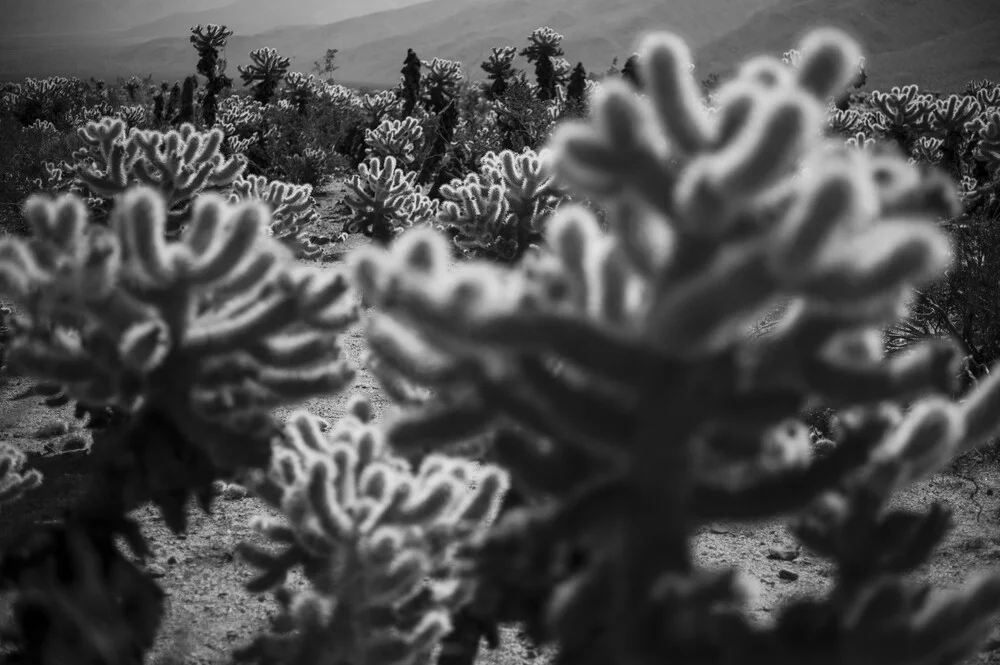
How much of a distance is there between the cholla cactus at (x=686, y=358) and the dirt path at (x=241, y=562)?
1912 mm

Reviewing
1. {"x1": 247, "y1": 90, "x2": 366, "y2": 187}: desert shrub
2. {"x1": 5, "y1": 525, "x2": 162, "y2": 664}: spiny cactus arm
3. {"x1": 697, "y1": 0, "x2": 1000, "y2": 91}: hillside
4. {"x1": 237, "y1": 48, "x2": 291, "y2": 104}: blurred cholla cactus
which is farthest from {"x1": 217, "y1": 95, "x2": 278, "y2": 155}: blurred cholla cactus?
{"x1": 697, "y1": 0, "x2": 1000, "y2": 91}: hillside

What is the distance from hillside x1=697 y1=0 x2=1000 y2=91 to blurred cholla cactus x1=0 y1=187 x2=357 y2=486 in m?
42.5

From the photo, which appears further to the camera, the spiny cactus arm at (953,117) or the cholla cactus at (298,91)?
the cholla cactus at (298,91)

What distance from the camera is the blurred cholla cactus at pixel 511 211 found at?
514cm

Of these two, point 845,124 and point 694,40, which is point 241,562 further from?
point 694,40

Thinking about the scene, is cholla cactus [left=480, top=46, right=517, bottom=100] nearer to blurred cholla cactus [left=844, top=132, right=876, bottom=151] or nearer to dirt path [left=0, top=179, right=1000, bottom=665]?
blurred cholla cactus [left=844, top=132, right=876, bottom=151]

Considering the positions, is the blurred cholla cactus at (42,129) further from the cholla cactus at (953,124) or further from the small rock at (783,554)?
the small rock at (783,554)

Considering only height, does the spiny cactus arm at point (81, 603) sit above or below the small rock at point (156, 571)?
above

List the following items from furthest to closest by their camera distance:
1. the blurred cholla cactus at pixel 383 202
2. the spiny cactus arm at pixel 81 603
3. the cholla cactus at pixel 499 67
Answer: the cholla cactus at pixel 499 67 → the blurred cholla cactus at pixel 383 202 → the spiny cactus arm at pixel 81 603

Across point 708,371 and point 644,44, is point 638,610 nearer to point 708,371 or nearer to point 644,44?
point 708,371

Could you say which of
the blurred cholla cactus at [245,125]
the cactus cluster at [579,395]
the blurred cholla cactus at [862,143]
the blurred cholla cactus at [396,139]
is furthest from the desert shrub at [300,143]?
the cactus cluster at [579,395]

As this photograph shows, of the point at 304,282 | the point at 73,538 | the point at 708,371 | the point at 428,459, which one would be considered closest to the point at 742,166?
the point at 708,371

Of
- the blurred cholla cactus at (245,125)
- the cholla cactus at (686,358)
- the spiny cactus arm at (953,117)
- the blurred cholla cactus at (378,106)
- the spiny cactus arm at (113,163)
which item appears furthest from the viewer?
the blurred cholla cactus at (378,106)

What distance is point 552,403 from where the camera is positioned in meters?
1.09
